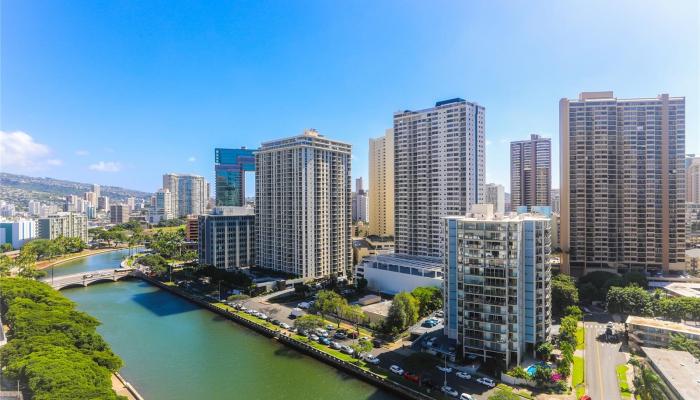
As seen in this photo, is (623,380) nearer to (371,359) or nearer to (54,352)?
(371,359)

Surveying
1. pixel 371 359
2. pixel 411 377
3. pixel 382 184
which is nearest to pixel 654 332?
pixel 411 377

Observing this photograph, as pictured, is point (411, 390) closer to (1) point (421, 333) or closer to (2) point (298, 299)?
(1) point (421, 333)

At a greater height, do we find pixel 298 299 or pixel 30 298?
pixel 30 298

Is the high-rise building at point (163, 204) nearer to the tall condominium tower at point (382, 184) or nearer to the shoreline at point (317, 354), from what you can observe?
the tall condominium tower at point (382, 184)

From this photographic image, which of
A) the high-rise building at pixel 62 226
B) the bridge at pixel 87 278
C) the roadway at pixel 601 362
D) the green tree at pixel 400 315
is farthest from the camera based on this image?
the high-rise building at pixel 62 226

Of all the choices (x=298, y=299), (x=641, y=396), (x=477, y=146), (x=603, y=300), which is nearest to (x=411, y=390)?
(x=641, y=396)

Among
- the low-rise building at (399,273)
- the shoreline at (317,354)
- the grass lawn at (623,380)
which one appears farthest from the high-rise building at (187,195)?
the grass lawn at (623,380)
